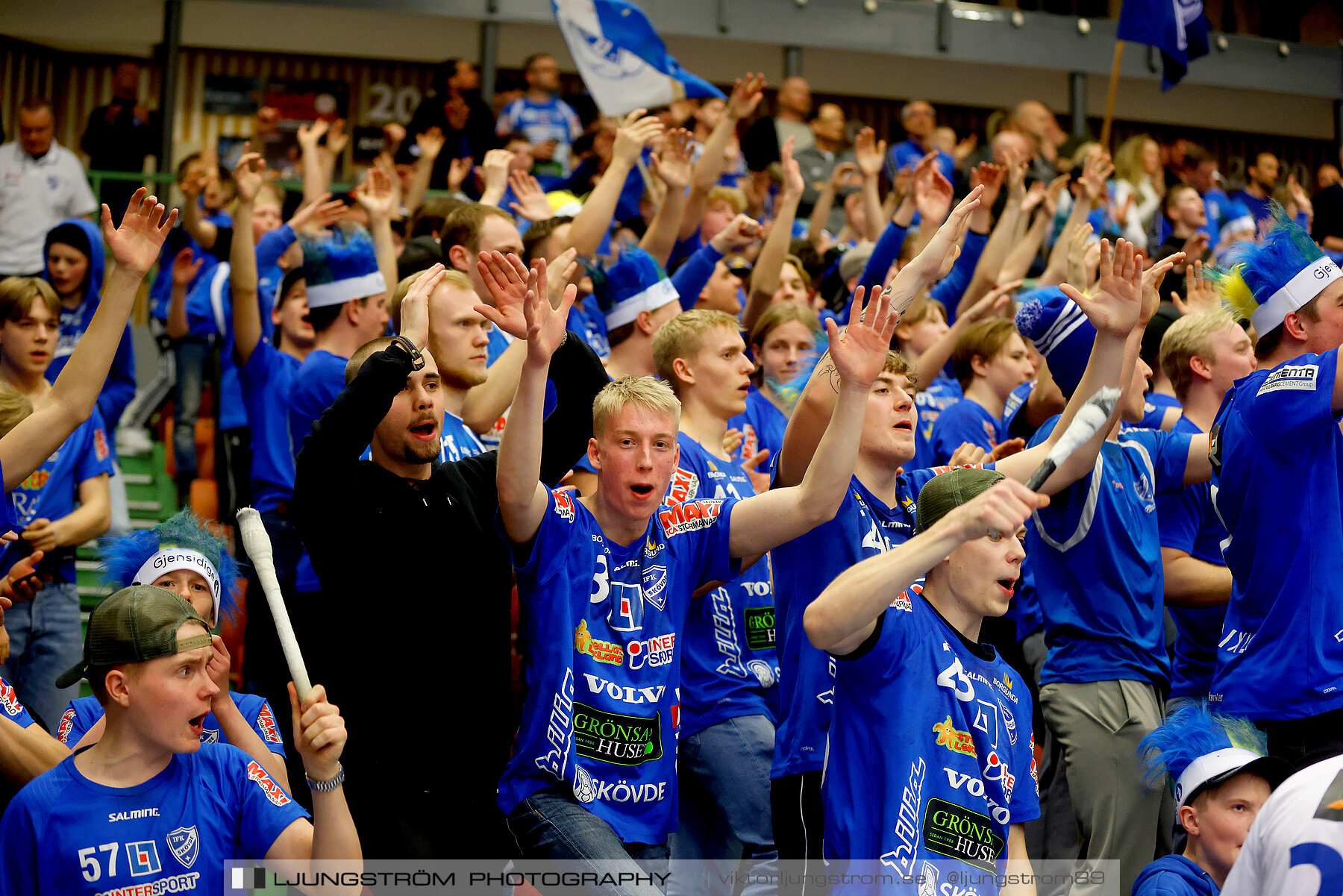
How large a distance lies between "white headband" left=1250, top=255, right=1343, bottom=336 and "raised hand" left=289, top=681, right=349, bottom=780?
10.4 ft

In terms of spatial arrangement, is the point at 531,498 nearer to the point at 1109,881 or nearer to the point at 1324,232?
the point at 1109,881

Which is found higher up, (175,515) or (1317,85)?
(1317,85)

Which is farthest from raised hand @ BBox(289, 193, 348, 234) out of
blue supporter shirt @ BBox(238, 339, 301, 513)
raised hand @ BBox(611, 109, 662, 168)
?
raised hand @ BBox(611, 109, 662, 168)

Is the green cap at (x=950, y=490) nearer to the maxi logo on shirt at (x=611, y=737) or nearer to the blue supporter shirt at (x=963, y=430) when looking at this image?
the maxi logo on shirt at (x=611, y=737)

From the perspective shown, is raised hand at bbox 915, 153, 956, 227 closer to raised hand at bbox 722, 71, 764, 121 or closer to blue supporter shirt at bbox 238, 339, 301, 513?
raised hand at bbox 722, 71, 764, 121

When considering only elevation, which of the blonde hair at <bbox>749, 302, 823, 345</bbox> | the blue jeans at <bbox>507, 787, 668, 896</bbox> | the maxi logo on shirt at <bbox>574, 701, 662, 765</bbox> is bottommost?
the blue jeans at <bbox>507, 787, 668, 896</bbox>

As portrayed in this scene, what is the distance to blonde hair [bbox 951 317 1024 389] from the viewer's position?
259 inches

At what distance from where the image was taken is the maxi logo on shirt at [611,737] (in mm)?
3787

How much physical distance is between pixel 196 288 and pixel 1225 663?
7.24 meters

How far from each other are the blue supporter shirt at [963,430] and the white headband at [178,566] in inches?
129

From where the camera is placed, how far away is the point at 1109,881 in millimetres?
4523

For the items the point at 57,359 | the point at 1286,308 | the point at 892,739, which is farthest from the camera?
the point at 57,359

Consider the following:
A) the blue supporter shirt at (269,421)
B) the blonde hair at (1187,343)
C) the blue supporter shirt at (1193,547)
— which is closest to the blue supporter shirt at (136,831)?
the blue supporter shirt at (269,421)

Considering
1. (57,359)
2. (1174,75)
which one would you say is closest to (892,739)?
(57,359)
